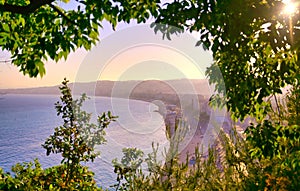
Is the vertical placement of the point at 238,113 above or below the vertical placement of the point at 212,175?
above

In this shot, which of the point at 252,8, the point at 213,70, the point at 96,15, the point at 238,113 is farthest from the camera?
the point at 213,70

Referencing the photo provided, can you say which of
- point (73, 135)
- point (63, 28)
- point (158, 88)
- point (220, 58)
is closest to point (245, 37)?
point (220, 58)

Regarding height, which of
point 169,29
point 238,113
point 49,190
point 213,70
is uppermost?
point 169,29

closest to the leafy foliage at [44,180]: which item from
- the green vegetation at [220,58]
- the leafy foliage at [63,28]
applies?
the green vegetation at [220,58]

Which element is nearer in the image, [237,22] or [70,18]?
[237,22]

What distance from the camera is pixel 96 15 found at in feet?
13.6

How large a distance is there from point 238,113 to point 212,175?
3.37ft

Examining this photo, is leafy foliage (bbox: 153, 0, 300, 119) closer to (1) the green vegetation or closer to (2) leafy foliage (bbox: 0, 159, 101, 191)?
(1) the green vegetation

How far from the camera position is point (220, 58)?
16.0 feet

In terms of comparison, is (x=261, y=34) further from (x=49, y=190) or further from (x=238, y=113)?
(x=49, y=190)

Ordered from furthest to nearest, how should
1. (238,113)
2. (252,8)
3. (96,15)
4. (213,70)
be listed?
(213,70), (238,113), (96,15), (252,8)

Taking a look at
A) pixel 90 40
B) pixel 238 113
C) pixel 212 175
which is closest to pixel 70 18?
pixel 90 40

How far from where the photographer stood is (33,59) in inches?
170

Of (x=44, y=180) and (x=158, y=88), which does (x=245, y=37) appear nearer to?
(x=44, y=180)
